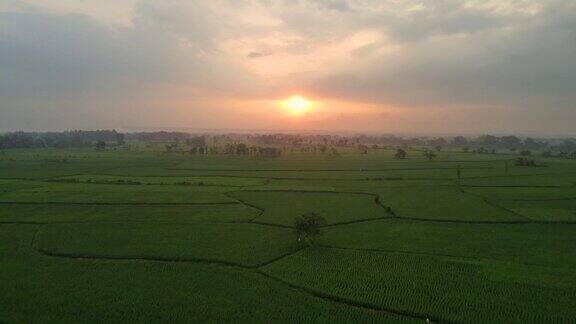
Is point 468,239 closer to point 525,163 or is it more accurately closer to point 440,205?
point 440,205

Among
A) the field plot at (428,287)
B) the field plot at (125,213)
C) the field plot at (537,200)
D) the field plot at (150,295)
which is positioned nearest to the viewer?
the field plot at (150,295)

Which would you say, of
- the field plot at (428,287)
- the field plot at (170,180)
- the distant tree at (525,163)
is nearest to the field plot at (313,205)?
the field plot at (170,180)

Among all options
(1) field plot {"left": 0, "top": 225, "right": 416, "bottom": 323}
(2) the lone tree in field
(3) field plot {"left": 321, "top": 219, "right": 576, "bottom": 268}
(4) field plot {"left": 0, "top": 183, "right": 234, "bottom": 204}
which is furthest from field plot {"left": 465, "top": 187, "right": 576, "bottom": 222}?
(4) field plot {"left": 0, "top": 183, "right": 234, "bottom": 204}

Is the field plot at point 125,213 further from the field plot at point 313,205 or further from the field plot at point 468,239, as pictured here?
the field plot at point 468,239

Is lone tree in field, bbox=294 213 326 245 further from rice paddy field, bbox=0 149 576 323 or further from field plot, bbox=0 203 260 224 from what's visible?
field plot, bbox=0 203 260 224

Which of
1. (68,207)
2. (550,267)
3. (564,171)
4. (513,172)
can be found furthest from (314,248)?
(564,171)

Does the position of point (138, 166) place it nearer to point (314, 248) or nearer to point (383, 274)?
point (314, 248)
